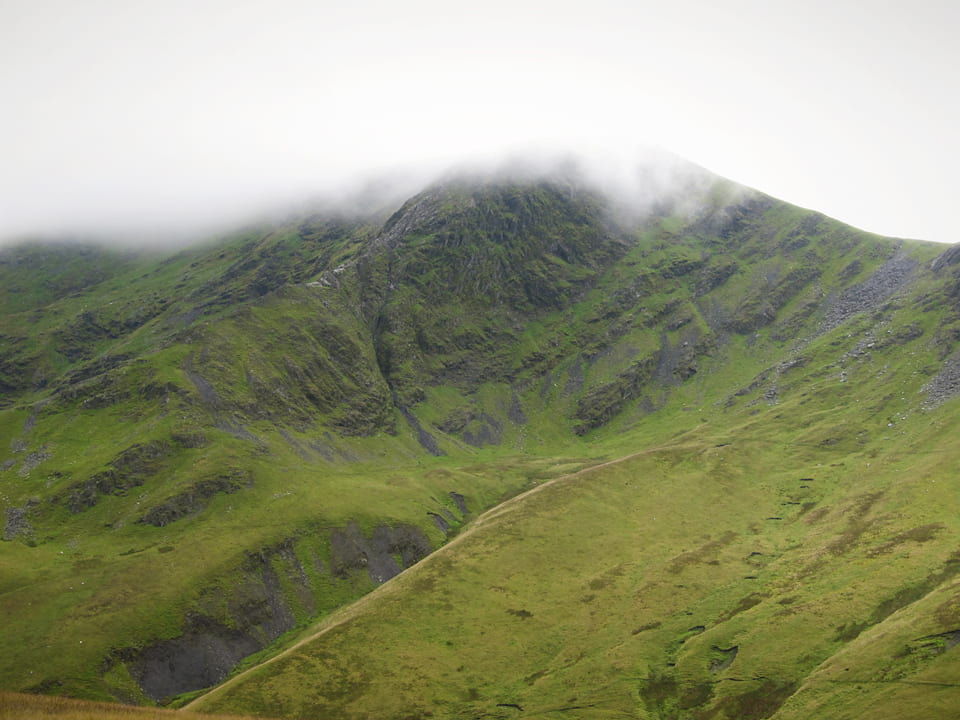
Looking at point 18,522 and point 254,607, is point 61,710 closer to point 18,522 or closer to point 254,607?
point 254,607

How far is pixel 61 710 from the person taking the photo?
2836cm

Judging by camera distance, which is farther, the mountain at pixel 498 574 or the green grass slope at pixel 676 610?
the mountain at pixel 498 574

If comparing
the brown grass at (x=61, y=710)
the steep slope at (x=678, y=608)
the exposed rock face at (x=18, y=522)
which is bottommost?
the steep slope at (x=678, y=608)

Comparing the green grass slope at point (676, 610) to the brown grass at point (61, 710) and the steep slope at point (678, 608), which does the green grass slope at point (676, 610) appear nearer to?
the steep slope at point (678, 608)

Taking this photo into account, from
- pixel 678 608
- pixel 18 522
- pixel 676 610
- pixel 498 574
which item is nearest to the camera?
pixel 676 610

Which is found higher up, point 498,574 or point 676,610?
point 498,574

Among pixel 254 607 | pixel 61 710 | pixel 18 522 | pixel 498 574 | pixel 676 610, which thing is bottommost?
pixel 676 610

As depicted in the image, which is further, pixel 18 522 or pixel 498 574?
pixel 18 522

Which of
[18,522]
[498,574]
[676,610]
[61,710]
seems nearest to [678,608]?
[676,610]

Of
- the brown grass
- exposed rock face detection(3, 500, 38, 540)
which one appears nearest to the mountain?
exposed rock face detection(3, 500, 38, 540)

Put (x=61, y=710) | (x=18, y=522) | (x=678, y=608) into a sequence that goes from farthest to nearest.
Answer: (x=18, y=522)
(x=678, y=608)
(x=61, y=710)

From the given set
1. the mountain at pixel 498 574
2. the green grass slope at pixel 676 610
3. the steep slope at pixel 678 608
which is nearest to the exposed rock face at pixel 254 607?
the mountain at pixel 498 574

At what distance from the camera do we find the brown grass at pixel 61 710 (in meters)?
27.1

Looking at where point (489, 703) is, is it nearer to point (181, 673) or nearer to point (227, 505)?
A: point (181, 673)
